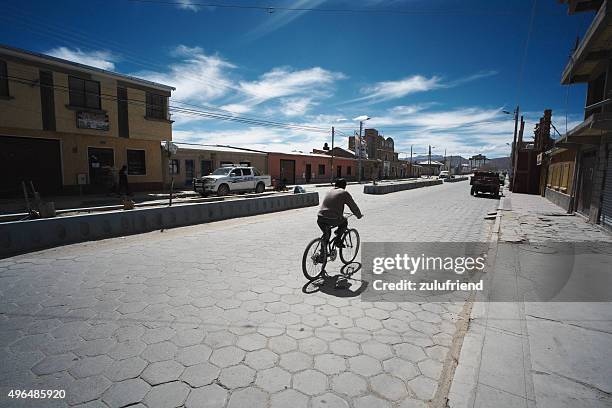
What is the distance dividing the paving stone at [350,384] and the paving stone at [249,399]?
61cm

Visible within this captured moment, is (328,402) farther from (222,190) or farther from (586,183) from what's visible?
(222,190)

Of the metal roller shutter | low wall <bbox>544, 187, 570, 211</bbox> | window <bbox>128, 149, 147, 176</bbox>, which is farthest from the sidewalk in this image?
window <bbox>128, 149, 147, 176</bbox>

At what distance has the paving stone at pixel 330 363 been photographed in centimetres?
277

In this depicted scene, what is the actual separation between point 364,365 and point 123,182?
57.7ft

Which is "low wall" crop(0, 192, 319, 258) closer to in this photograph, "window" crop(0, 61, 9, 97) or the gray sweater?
the gray sweater

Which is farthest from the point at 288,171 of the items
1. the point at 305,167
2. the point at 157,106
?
the point at 157,106

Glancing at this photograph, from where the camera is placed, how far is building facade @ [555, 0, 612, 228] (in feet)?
29.4

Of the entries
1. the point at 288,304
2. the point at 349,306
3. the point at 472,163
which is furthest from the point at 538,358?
the point at 472,163

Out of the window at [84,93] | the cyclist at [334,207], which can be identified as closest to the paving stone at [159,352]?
the cyclist at [334,207]

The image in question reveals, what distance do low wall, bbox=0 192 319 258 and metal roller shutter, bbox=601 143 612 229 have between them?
12.2 m

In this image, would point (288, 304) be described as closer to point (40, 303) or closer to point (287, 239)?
point (40, 303)

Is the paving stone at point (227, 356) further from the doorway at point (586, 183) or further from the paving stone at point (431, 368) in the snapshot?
the doorway at point (586, 183)

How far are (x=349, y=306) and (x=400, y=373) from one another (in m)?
1.39

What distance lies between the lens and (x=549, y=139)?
2588 centimetres
